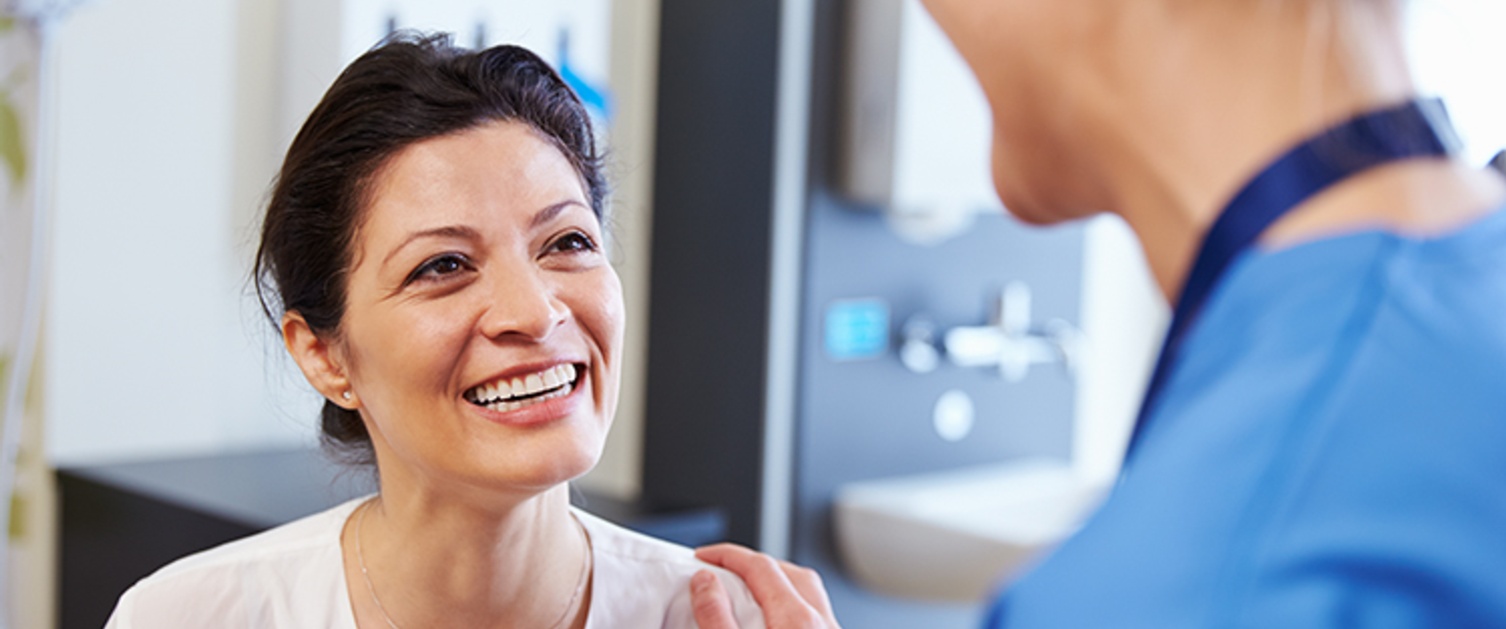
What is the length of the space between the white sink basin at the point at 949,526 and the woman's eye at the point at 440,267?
5.05 feet

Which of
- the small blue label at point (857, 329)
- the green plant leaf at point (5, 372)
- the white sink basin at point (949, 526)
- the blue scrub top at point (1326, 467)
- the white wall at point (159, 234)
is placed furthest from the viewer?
the small blue label at point (857, 329)

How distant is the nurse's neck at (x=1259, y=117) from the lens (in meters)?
0.53

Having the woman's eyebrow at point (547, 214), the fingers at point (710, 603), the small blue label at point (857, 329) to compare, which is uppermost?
the woman's eyebrow at point (547, 214)

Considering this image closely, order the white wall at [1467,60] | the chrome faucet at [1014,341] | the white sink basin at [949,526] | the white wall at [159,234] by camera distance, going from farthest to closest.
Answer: the chrome faucet at [1014,341], the white sink basin at [949,526], the white wall at [159,234], the white wall at [1467,60]

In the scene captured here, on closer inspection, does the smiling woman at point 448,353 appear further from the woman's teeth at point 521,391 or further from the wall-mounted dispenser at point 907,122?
the wall-mounted dispenser at point 907,122

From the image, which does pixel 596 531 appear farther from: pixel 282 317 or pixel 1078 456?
pixel 1078 456

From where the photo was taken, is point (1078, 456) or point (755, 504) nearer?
point (755, 504)

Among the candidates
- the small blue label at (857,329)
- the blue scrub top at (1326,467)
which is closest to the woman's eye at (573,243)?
the blue scrub top at (1326,467)

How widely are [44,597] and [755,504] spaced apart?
4.06 feet

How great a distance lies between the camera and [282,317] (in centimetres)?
143

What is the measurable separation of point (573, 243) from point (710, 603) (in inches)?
13.9

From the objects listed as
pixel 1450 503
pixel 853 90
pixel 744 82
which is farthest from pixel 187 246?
pixel 1450 503

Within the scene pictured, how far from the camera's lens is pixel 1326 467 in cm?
48

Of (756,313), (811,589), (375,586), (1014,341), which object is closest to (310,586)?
(375,586)
